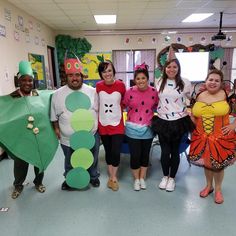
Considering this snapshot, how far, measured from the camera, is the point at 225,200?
7.23ft

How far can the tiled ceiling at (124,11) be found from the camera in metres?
4.27

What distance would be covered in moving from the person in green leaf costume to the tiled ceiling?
2672 mm

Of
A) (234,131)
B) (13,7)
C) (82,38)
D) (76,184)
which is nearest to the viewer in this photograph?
(234,131)

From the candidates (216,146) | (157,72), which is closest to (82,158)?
(216,146)

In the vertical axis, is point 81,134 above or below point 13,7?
below

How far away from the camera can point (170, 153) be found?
2.34 meters

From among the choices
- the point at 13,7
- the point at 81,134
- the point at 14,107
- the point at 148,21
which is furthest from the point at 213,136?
the point at 148,21

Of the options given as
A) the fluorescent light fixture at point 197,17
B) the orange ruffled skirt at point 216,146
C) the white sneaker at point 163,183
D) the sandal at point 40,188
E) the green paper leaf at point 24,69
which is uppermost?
the fluorescent light fixture at point 197,17

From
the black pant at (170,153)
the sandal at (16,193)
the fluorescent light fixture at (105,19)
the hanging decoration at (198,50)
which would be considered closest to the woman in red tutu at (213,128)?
the black pant at (170,153)

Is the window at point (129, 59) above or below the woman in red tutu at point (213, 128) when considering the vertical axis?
above

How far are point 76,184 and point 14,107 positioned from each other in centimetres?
101

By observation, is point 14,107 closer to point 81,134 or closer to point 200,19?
point 81,134

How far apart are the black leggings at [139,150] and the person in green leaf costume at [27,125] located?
0.79m

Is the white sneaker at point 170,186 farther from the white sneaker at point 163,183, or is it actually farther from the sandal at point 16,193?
the sandal at point 16,193
